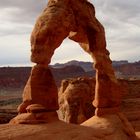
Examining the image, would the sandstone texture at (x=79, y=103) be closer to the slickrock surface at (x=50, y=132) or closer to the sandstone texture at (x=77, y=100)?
the sandstone texture at (x=77, y=100)

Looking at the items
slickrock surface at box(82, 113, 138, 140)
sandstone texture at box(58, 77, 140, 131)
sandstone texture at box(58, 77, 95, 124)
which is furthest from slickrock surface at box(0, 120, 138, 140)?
sandstone texture at box(58, 77, 95, 124)

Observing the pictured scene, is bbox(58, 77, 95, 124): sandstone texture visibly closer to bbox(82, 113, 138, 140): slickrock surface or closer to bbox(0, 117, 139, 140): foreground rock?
bbox(82, 113, 138, 140): slickrock surface

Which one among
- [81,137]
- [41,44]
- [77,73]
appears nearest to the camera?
[81,137]

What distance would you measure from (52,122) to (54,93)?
1.41 meters

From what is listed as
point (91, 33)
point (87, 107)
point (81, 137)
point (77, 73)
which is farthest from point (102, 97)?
point (77, 73)

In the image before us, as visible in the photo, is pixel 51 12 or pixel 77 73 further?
pixel 77 73

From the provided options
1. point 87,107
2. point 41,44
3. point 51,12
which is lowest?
point 87,107

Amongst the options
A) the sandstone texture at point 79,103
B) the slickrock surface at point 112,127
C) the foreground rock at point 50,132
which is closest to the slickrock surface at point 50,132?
the foreground rock at point 50,132

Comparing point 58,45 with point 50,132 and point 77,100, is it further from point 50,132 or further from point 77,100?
point 77,100

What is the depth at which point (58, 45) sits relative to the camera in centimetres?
1678

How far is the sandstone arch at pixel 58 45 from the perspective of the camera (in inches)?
624

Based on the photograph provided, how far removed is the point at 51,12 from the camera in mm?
16672

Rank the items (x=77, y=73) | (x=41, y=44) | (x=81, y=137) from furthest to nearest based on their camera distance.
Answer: (x=77, y=73)
(x=41, y=44)
(x=81, y=137)

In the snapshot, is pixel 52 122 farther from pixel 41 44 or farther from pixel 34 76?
pixel 41 44
